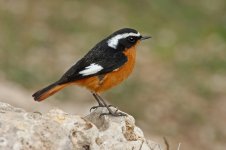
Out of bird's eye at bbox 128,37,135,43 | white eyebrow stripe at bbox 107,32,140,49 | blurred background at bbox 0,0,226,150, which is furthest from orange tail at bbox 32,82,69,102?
blurred background at bbox 0,0,226,150

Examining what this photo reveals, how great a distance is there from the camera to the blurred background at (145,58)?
1583cm

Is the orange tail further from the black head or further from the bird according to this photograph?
the black head

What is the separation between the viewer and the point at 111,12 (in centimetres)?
2089

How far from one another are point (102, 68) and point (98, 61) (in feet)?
0.33

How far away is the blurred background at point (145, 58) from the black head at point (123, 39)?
5103mm

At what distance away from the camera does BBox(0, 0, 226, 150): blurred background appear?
15.8 meters

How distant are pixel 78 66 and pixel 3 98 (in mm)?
5716

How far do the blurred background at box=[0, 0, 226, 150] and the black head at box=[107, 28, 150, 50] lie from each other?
510 centimetres

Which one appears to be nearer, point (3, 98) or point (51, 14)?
point (3, 98)

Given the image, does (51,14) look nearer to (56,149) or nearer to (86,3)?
(86,3)

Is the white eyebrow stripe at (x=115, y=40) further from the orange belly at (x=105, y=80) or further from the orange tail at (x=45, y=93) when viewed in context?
the orange tail at (x=45, y=93)

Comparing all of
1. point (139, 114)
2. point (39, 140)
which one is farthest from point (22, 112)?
point (139, 114)

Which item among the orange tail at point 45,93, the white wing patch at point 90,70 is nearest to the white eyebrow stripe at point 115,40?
the white wing patch at point 90,70

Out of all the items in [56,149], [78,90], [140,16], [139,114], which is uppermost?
[140,16]
